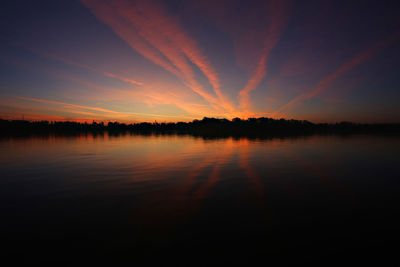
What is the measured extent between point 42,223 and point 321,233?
44.8 ft

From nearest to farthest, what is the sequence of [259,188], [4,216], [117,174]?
[4,216], [259,188], [117,174]

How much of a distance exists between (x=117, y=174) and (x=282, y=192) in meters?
16.2

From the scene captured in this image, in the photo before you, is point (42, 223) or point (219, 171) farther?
point (219, 171)

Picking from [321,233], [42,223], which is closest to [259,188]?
[321,233]

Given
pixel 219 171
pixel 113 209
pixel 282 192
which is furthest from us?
pixel 219 171

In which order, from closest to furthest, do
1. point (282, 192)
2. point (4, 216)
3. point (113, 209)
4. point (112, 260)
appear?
point (112, 260), point (4, 216), point (113, 209), point (282, 192)

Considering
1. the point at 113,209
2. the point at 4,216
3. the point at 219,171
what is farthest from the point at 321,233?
the point at 4,216

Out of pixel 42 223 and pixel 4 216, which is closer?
pixel 42 223

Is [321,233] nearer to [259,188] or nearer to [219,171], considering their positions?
[259,188]

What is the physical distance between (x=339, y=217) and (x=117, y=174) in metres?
19.1

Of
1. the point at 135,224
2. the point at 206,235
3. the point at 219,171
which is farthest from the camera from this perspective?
the point at 219,171

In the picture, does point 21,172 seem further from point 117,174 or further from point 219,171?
point 219,171

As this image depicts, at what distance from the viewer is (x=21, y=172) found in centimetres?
2097

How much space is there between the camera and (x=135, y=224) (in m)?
9.40
